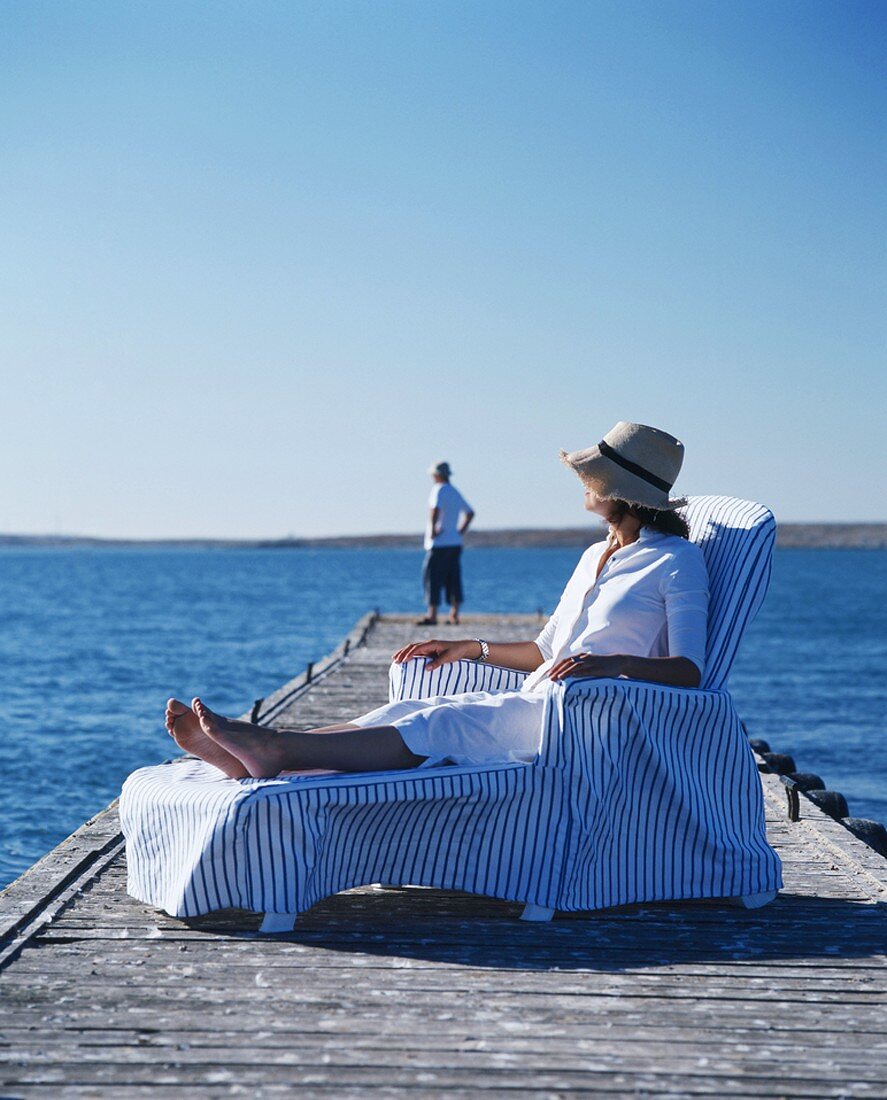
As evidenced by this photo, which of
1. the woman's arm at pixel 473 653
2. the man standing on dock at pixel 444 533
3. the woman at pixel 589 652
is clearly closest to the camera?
the woman at pixel 589 652

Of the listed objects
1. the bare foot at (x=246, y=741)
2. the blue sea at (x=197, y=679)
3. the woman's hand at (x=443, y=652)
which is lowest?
the blue sea at (x=197, y=679)

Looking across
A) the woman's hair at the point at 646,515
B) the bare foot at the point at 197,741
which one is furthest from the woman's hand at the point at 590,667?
the bare foot at the point at 197,741

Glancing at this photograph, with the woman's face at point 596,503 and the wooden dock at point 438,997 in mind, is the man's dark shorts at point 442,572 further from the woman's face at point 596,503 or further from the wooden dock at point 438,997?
the wooden dock at point 438,997

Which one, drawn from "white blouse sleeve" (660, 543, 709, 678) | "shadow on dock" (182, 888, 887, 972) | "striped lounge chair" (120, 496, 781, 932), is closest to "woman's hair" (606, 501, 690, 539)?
"white blouse sleeve" (660, 543, 709, 678)

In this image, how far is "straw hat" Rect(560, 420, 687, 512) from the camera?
4.24 metres

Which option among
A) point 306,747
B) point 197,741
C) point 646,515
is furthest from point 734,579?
point 197,741

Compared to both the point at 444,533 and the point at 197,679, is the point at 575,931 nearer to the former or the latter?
the point at 444,533

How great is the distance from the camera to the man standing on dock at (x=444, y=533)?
14.6 metres

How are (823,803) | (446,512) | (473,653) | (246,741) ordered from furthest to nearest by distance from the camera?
1. (446,512)
2. (823,803)
3. (473,653)
4. (246,741)

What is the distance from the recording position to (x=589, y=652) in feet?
13.8

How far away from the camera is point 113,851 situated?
4.63 m

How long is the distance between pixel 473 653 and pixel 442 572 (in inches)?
417

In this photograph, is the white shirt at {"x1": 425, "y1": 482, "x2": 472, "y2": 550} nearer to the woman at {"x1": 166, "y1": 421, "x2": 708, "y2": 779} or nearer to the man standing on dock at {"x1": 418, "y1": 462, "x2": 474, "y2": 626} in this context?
the man standing on dock at {"x1": 418, "y1": 462, "x2": 474, "y2": 626}

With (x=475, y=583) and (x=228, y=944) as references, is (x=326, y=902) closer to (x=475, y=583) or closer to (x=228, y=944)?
(x=228, y=944)
